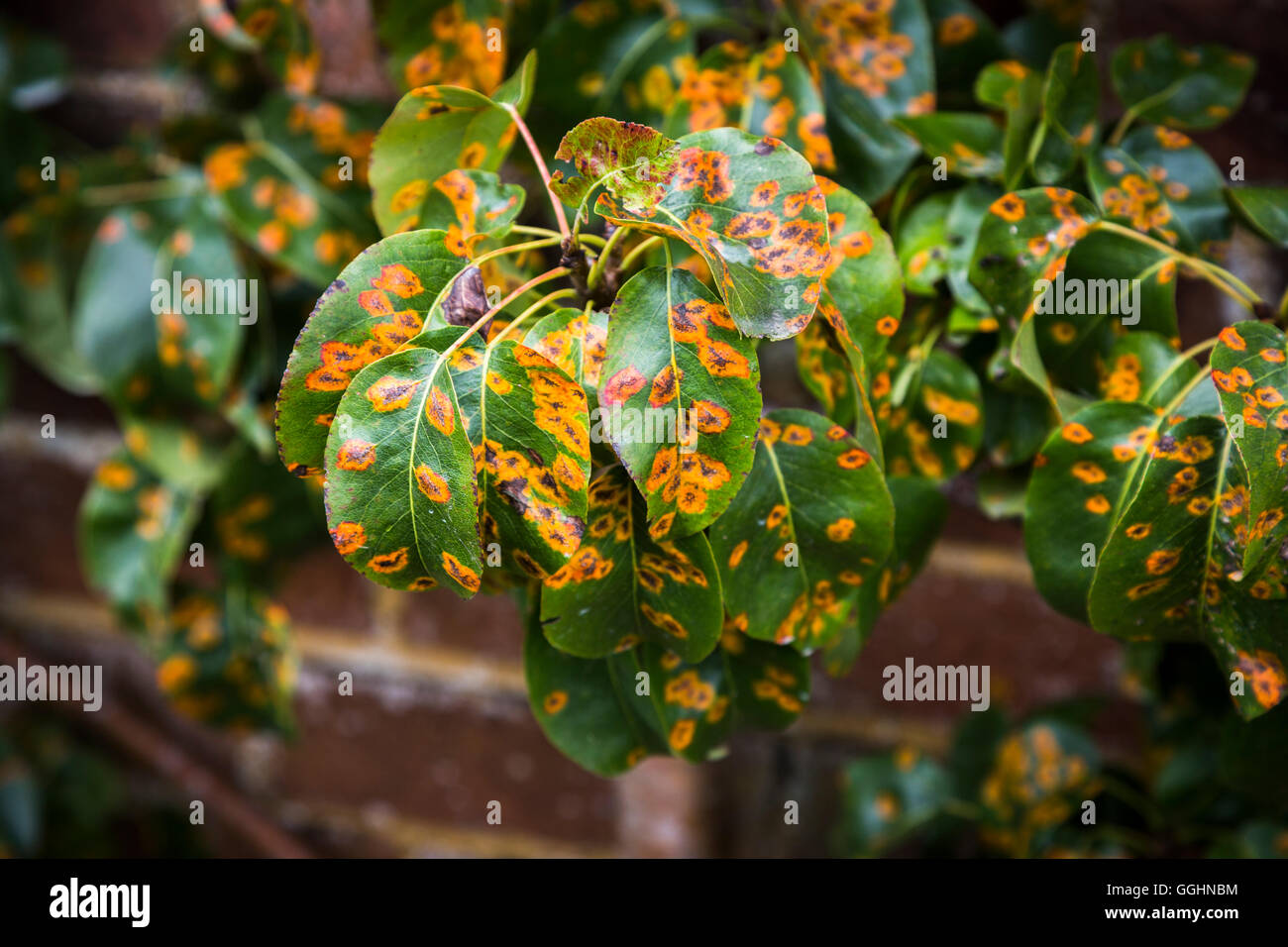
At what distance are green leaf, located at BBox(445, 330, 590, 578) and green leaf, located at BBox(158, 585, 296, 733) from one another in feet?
1.42

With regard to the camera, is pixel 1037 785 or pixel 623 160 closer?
pixel 623 160

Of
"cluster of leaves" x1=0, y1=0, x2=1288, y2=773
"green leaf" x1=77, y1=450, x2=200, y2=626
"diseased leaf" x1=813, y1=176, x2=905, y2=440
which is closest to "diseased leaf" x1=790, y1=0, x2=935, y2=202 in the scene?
"cluster of leaves" x1=0, y1=0, x2=1288, y2=773

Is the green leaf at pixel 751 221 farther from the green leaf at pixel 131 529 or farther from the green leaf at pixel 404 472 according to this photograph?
the green leaf at pixel 131 529

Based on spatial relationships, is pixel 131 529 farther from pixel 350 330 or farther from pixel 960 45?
pixel 960 45

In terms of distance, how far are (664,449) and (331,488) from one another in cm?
10

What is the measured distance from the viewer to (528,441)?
0.30m

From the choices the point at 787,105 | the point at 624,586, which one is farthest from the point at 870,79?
the point at 624,586

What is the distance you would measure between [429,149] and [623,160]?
11cm

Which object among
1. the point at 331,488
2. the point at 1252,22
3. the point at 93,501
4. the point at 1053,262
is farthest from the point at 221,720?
the point at 1252,22

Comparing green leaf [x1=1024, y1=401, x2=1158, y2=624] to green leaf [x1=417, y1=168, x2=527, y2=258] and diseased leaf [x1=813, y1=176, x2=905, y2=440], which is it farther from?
green leaf [x1=417, y1=168, x2=527, y2=258]

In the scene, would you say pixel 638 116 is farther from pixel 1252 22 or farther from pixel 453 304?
pixel 1252 22

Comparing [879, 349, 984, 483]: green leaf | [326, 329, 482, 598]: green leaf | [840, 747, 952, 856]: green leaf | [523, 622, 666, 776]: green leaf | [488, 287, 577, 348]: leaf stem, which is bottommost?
[840, 747, 952, 856]: green leaf

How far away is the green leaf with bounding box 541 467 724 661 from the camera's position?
1.09 feet

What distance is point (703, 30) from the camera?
22.3 inches
